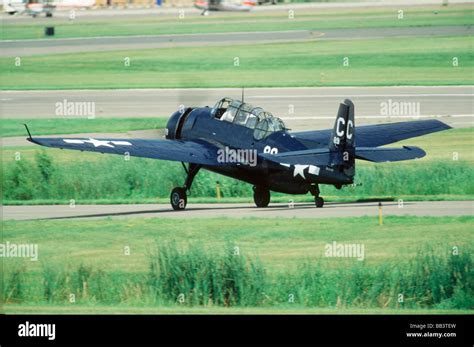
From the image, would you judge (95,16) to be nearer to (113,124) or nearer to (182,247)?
(113,124)

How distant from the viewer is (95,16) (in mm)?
117125

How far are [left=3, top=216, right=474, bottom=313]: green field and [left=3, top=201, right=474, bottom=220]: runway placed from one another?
2269 millimetres

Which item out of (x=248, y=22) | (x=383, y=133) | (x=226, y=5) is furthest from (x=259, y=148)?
(x=226, y=5)

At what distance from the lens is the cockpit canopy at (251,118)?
32.6m

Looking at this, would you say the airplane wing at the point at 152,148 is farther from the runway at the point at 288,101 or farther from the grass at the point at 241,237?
the runway at the point at 288,101

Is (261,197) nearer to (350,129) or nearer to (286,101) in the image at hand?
(350,129)

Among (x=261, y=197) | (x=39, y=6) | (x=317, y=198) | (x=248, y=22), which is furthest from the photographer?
(x=39, y=6)

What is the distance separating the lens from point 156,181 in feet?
124

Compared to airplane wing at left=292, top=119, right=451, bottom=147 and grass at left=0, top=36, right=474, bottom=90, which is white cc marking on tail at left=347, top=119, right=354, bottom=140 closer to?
airplane wing at left=292, top=119, right=451, bottom=147

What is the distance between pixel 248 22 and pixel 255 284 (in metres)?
77.1

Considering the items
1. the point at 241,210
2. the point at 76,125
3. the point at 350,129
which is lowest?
the point at 241,210

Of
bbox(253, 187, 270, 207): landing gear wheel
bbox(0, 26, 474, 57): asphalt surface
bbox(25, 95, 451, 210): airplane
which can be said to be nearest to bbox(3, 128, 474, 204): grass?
bbox(25, 95, 451, 210): airplane

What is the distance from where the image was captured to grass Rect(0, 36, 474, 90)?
66.4 m
